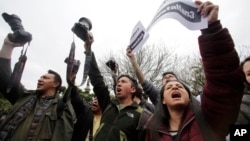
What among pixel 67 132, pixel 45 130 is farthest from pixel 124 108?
pixel 45 130

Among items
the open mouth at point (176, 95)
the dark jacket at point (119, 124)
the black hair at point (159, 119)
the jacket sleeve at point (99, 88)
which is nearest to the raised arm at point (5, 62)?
the jacket sleeve at point (99, 88)

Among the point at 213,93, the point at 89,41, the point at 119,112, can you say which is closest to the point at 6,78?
the point at 89,41

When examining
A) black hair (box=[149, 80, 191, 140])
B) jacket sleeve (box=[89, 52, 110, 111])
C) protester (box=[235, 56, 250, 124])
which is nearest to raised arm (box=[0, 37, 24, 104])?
jacket sleeve (box=[89, 52, 110, 111])

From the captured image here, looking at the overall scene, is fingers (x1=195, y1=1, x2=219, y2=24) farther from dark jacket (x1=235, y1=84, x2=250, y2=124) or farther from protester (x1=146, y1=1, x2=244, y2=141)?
dark jacket (x1=235, y1=84, x2=250, y2=124)

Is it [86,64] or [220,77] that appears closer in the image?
[220,77]

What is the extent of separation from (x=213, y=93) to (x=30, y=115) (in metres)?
2.40

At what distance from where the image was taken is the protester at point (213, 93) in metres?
1.54

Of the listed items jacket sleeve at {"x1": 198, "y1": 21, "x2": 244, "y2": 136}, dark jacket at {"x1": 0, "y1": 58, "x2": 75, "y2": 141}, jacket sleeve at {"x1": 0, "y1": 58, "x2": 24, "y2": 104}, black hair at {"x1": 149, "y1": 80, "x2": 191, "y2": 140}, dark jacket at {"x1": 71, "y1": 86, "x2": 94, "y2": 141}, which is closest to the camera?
jacket sleeve at {"x1": 198, "y1": 21, "x2": 244, "y2": 136}

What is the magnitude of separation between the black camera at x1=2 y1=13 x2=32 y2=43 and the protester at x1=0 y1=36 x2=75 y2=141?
4.2 inches

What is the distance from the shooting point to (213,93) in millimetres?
1626

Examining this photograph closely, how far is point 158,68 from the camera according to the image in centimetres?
2045

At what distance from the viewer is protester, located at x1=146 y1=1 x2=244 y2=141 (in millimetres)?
1543

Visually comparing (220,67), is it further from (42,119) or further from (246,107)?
(42,119)

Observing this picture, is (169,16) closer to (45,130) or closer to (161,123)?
(161,123)
